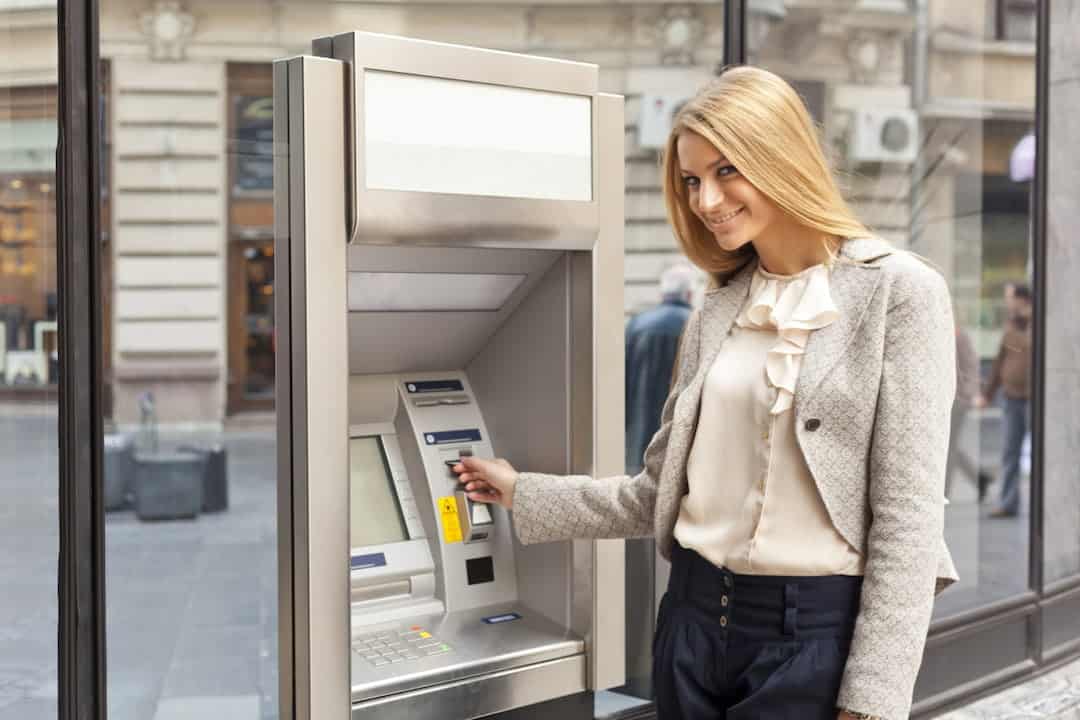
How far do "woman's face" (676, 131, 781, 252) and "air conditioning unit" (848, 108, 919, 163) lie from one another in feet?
14.5

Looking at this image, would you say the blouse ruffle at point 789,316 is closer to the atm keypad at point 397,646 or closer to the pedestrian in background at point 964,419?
the atm keypad at point 397,646

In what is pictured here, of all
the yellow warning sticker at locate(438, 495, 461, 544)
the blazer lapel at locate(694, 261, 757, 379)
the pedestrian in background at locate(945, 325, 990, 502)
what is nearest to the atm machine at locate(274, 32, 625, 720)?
the yellow warning sticker at locate(438, 495, 461, 544)

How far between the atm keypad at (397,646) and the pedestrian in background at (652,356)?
1195 mm

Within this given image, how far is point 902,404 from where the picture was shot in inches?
66.4

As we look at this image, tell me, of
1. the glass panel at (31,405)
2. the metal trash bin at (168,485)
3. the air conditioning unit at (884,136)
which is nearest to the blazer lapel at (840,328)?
the glass panel at (31,405)

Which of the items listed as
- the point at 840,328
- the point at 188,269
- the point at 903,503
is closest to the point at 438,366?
the point at 840,328

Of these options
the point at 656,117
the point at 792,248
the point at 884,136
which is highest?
the point at 656,117

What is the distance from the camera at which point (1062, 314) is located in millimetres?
4727

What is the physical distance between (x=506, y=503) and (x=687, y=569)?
42 centimetres

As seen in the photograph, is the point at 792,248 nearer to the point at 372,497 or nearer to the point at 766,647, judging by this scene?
the point at 766,647

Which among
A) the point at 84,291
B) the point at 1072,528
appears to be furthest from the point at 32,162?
the point at 1072,528

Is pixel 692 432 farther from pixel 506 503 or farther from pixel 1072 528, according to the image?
pixel 1072 528

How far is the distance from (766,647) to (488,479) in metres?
0.65

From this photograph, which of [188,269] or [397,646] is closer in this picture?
[397,646]
